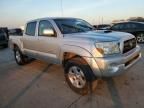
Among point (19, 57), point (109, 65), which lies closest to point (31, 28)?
point (19, 57)

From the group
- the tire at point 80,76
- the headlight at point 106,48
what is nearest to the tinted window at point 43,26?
the tire at point 80,76

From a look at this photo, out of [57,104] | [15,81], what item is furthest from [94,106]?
[15,81]

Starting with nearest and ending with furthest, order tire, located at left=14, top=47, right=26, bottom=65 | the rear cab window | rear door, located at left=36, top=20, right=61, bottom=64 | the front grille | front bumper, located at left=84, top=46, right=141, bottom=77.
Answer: front bumper, located at left=84, top=46, right=141, bottom=77 → the front grille → rear door, located at left=36, top=20, right=61, bottom=64 → the rear cab window → tire, located at left=14, top=47, right=26, bottom=65

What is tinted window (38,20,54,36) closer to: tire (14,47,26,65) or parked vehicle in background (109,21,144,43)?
tire (14,47,26,65)

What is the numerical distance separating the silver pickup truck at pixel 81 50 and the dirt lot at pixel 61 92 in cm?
37

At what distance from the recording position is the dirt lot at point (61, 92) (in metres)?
4.01

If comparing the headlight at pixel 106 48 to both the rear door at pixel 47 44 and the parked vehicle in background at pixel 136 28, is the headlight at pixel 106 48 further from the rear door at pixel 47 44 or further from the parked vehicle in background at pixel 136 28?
the parked vehicle in background at pixel 136 28

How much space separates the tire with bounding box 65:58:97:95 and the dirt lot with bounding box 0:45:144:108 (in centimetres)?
15

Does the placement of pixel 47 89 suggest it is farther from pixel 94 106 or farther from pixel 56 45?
pixel 94 106

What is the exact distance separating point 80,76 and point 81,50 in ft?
2.22

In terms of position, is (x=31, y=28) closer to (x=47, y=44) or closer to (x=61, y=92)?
(x=47, y=44)

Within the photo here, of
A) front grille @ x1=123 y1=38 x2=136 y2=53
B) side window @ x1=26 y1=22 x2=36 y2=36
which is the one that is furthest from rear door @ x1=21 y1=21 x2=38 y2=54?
front grille @ x1=123 y1=38 x2=136 y2=53

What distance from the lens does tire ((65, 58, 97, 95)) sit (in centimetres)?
425

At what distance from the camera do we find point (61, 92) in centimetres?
471
